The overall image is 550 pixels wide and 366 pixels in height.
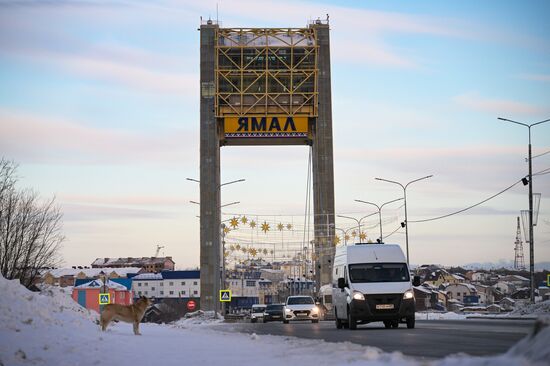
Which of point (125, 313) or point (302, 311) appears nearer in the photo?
point (125, 313)

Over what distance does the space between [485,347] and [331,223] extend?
208 ft

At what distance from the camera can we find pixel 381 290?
27094mm

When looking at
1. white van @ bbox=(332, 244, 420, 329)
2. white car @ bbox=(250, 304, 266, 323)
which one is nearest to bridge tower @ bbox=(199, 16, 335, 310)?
white car @ bbox=(250, 304, 266, 323)

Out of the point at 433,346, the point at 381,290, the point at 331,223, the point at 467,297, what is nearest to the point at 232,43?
the point at 331,223

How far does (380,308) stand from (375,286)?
0.74 meters

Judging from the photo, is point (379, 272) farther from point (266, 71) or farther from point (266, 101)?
point (266, 71)

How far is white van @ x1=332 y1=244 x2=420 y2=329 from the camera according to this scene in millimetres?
27062

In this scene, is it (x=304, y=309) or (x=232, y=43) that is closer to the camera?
(x=304, y=309)

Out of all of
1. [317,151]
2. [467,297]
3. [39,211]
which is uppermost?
[317,151]

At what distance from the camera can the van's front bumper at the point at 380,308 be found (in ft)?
88.6

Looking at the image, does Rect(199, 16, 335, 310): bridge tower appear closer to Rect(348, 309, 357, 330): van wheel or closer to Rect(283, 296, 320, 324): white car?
Rect(283, 296, 320, 324): white car

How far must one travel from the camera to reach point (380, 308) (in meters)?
27.0

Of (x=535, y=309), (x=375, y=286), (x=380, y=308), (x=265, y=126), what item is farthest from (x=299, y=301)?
(x=265, y=126)

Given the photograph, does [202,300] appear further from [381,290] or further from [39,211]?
[381,290]
